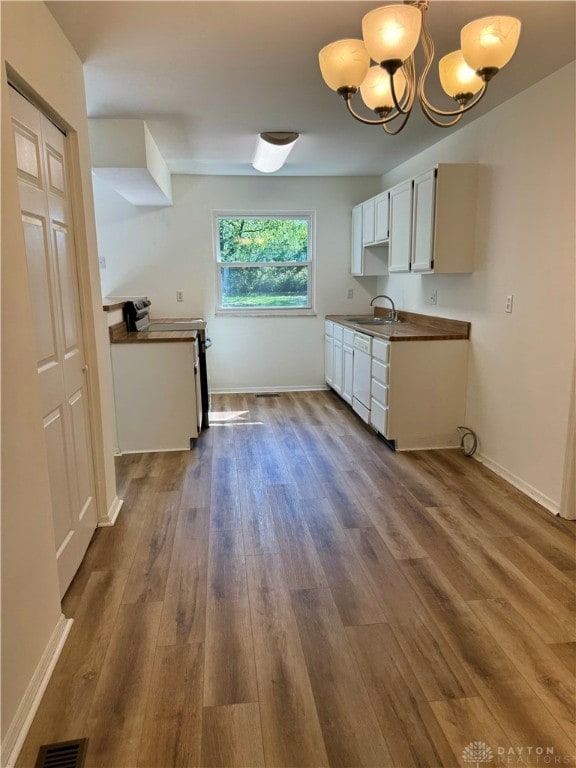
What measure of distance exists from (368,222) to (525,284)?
2.34m

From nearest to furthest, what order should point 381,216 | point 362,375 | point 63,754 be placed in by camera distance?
point 63,754 < point 362,375 < point 381,216

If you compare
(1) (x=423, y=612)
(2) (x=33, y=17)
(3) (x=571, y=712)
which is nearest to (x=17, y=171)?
(2) (x=33, y=17)

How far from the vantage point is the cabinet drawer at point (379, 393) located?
380cm

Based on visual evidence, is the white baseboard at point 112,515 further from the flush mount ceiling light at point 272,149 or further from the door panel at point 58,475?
the flush mount ceiling light at point 272,149

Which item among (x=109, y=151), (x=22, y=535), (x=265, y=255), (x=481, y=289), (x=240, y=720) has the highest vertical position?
(x=109, y=151)

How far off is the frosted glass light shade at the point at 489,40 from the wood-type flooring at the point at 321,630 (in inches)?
80.3

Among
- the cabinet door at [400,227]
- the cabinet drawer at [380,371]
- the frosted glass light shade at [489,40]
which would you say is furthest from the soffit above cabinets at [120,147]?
the frosted glass light shade at [489,40]

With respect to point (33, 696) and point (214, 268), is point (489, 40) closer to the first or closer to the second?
point (33, 696)

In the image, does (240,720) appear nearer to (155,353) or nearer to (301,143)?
(155,353)

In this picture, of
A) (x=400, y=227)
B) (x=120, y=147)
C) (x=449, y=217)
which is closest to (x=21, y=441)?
(x=120, y=147)

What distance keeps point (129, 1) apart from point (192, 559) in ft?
7.98

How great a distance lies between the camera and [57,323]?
2.09 meters

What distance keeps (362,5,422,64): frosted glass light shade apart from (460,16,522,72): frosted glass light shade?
213 millimetres

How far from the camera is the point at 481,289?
11.5 feet
